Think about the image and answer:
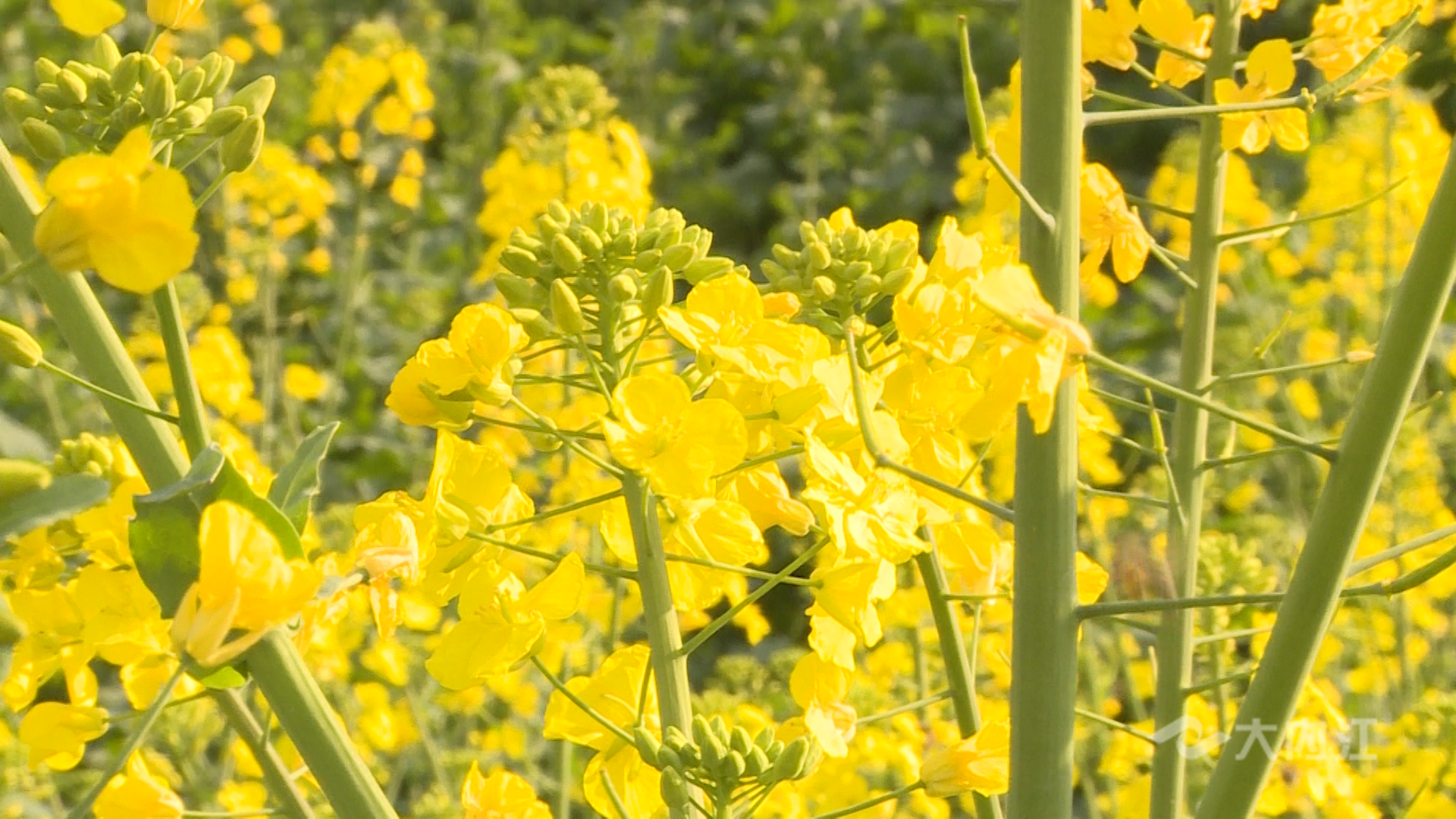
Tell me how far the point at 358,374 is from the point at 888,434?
340 cm

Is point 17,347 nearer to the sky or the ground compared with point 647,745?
nearer to the sky

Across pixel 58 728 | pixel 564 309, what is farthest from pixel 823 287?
pixel 58 728

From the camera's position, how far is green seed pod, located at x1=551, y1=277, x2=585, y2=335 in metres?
0.67

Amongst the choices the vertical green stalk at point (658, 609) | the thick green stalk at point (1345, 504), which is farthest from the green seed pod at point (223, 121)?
the thick green stalk at point (1345, 504)

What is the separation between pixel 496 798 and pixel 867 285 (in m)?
0.30

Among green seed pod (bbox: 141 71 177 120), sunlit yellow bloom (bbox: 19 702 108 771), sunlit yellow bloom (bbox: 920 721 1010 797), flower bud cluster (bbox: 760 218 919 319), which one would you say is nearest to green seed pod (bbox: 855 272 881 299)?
flower bud cluster (bbox: 760 218 919 319)

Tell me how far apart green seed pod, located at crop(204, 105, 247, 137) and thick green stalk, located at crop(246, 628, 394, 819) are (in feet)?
0.67

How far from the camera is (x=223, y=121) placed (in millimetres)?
630

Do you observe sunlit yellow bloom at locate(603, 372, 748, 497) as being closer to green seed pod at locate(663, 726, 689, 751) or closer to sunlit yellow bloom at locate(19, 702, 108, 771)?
green seed pod at locate(663, 726, 689, 751)

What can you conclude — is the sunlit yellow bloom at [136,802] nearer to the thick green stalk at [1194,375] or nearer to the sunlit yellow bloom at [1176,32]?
the thick green stalk at [1194,375]

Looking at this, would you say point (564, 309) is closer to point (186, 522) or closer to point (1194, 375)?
point (186, 522)

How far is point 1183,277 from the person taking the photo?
910mm

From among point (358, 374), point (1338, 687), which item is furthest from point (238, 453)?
point (358, 374)

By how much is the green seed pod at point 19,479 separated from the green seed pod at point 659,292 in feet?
0.90
